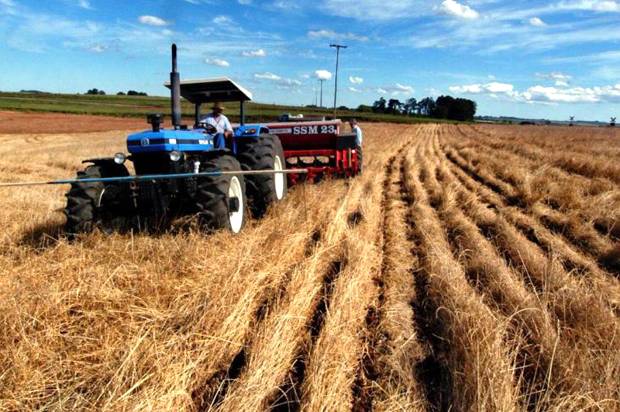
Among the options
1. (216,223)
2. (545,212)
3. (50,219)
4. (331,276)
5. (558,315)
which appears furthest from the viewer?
(545,212)

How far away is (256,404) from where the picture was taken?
2.43 metres

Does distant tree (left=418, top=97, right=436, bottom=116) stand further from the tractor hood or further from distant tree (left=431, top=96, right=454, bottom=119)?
the tractor hood

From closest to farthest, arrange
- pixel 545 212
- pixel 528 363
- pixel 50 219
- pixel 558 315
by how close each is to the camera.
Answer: pixel 528 363 → pixel 558 315 → pixel 50 219 → pixel 545 212

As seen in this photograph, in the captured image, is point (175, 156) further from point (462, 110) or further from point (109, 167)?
point (462, 110)

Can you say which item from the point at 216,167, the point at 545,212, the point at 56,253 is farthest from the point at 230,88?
the point at 545,212

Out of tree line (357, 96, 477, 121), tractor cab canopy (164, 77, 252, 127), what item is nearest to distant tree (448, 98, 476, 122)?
tree line (357, 96, 477, 121)

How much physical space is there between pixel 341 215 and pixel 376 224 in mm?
502

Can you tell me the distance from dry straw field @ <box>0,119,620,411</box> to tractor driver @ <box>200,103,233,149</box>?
1.51m

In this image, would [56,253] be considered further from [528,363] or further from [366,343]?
[528,363]

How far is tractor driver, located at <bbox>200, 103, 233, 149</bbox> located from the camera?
694 cm

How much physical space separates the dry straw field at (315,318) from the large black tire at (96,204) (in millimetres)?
300

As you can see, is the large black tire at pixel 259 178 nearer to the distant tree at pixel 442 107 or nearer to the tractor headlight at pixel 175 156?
the tractor headlight at pixel 175 156

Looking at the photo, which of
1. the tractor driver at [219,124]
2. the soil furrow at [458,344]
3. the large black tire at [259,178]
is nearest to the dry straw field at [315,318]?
the soil furrow at [458,344]

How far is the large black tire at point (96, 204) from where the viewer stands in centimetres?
516
